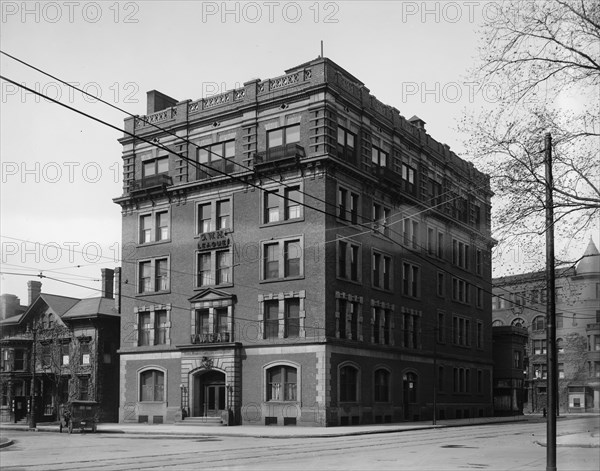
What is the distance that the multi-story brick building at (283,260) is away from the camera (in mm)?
46250

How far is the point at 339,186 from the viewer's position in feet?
156

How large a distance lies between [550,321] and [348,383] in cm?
2965

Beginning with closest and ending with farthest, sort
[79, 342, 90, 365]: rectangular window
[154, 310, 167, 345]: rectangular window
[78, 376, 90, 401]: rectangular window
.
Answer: [154, 310, 167, 345]: rectangular window → [78, 376, 90, 401]: rectangular window → [79, 342, 90, 365]: rectangular window

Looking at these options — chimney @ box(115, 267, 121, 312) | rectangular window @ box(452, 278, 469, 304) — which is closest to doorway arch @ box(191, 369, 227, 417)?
chimney @ box(115, 267, 121, 312)

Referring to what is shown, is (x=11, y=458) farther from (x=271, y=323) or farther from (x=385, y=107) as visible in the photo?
(x=385, y=107)

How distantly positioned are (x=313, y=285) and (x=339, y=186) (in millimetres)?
6123

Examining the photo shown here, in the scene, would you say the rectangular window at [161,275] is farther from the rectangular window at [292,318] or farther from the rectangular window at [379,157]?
the rectangular window at [379,157]

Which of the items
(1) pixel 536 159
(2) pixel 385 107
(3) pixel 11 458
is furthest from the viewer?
(2) pixel 385 107

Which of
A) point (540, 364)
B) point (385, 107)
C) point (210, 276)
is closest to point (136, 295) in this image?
point (210, 276)

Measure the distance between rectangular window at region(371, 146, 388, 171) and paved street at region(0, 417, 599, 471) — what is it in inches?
919

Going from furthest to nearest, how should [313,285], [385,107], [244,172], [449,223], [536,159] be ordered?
[449,223], [385,107], [244,172], [313,285], [536,159]

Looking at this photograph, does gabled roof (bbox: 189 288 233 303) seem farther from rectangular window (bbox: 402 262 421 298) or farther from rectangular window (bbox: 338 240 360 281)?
rectangular window (bbox: 402 262 421 298)

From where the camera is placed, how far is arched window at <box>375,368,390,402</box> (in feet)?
166

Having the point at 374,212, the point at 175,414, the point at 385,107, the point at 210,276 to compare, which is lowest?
the point at 175,414
